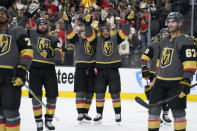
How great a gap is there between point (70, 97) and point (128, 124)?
3294 millimetres

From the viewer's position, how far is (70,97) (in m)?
9.28

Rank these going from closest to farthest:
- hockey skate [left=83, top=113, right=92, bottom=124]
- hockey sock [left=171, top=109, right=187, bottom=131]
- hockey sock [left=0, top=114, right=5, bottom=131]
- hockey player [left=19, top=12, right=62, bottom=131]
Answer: hockey sock [left=0, top=114, right=5, bottom=131]
hockey sock [left=171, top=109, right=187, bottom=131]
hockey player [left=19, top=12, right=62, bottom=131]
hockey skate [left=83, top=113, right=92, bottom=124]

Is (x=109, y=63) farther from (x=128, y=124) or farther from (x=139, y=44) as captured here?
(x=139, y=44)

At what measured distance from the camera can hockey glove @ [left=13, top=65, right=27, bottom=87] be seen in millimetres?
3748

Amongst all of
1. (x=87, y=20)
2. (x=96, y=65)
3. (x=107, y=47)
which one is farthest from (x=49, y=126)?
(x=87, y=20)

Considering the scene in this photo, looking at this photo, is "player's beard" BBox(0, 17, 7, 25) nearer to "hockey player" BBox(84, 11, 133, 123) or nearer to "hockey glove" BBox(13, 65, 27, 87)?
"hockey glove" BBox(13, 65, 27, 87)

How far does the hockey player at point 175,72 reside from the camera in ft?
13.5

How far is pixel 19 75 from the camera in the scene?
378 cm

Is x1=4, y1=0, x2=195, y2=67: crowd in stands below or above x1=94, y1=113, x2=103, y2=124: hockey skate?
above

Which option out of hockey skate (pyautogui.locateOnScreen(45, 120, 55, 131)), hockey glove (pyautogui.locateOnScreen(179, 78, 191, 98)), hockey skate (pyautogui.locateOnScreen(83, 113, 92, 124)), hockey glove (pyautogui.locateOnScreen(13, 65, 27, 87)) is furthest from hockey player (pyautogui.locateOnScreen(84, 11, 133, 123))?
hockey glove (pyautogui.locateOnScreen(13, 65, 27, 87))

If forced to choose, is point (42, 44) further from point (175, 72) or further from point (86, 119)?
point (175, 72)

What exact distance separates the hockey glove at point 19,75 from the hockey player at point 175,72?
1.51 m

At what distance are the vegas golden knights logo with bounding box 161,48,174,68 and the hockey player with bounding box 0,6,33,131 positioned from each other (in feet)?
4.97

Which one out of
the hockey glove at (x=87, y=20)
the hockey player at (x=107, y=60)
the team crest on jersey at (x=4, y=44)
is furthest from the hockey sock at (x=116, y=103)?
the team crest on jersey at (x=4, y=44)
